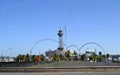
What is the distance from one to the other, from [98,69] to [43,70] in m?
7.38

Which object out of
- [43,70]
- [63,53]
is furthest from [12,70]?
[63,53]

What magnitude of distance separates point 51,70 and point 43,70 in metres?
1.14

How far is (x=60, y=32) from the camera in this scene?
12825 cm

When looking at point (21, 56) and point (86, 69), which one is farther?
point (21, 56)

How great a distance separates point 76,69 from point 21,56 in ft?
409

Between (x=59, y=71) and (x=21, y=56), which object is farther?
(x=21, y=56)

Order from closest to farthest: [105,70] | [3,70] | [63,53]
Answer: [105,70] → [3,70] → [63,53]

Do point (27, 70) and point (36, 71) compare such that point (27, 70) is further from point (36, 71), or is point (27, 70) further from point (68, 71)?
point (68, 71)

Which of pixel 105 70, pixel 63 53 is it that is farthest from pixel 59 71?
pixel 63 53

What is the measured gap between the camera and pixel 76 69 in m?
39.3

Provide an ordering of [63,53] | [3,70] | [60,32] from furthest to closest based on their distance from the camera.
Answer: [63,53]
[60,32]
[3,70]

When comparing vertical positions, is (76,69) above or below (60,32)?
below

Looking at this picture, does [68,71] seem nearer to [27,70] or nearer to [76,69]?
[76,69]

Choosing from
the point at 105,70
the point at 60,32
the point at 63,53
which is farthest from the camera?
the point at 63,53
